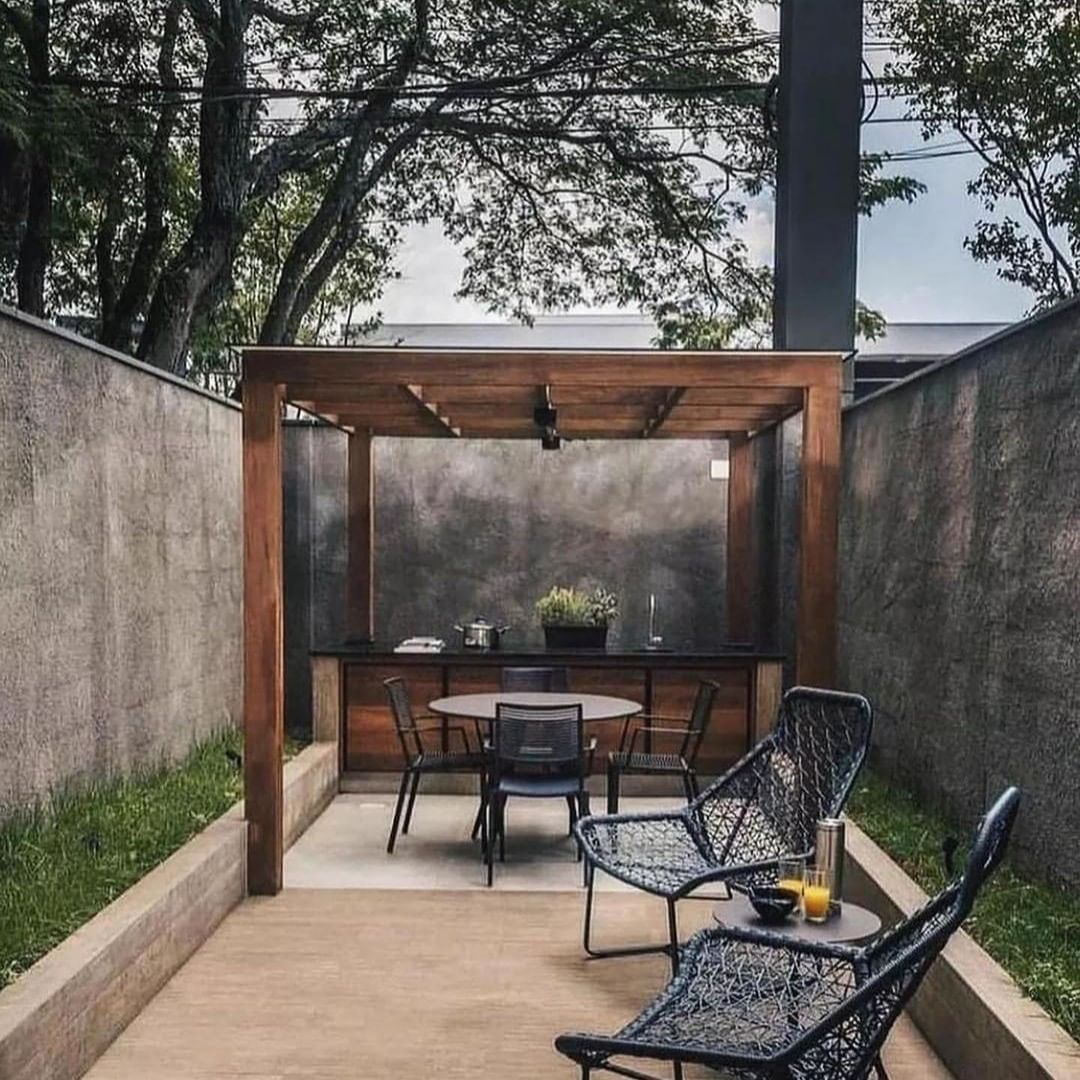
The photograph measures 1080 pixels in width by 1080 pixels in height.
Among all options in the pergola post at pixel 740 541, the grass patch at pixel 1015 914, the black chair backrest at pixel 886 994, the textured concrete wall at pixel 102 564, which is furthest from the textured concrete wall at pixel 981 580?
the textured concrete wall at pixel 102 564

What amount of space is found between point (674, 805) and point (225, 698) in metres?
2.92

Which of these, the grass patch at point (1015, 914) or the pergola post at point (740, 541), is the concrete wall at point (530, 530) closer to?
the pergola post at point (740, 541)

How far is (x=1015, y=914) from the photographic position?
343 centimetres

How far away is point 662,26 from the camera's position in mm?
11023

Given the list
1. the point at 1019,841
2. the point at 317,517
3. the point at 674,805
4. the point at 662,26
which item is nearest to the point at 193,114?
the point at 317,517

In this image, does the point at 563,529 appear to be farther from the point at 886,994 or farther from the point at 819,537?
the point at 886,994

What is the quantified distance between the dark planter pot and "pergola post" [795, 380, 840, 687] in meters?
2.42

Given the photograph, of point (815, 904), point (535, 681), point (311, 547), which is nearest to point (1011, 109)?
point (535, 681)

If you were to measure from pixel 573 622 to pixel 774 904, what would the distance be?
423 cm

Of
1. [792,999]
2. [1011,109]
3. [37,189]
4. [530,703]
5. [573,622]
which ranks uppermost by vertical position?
[1011,109]

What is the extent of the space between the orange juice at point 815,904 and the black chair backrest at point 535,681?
10.2 feet

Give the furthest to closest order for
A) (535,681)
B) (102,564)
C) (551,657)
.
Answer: (551,657), (535,681), (102,564)

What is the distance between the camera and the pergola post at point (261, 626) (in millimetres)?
4840

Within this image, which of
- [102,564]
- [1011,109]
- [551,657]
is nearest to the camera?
[102,564]
